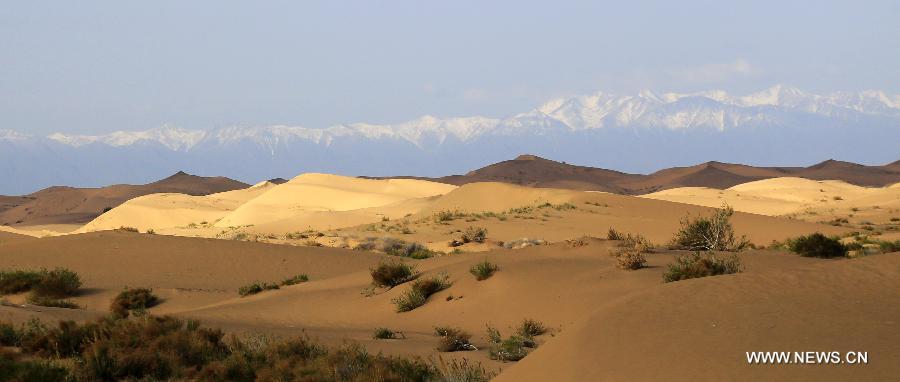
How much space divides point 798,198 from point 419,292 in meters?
54.4

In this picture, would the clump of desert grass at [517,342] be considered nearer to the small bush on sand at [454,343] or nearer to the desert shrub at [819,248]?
the small bush on sand at [454,343]

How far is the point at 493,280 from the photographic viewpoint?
1619 centimetres

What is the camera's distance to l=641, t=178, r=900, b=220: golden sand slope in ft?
156

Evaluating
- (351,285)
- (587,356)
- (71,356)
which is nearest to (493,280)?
(351,285)

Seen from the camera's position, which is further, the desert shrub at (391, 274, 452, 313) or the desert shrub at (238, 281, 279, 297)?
the desert shrub at (238, 281, 279, 297)

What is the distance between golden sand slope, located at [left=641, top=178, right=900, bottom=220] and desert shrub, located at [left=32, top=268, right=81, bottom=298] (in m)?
34.0

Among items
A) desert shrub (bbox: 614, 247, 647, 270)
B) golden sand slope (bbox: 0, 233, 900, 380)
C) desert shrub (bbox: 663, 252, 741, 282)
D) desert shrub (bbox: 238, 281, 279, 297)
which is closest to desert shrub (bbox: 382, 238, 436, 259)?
golden sand slope (bbox: 0, 233, 900, 380)

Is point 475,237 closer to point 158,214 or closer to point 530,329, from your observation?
point 530,329

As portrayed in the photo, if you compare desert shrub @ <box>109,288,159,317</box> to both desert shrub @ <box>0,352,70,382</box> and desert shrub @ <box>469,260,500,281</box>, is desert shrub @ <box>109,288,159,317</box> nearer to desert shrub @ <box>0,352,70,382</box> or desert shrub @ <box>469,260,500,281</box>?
desert shrub @ <box>469,260,500,281</box>

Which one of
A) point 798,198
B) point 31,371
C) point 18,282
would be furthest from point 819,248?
point 798,198

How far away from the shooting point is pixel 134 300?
19.3m

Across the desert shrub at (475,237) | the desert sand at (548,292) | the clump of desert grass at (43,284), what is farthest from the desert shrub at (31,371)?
the desert shrub at (475,237)

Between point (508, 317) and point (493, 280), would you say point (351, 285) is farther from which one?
point (508, 317)

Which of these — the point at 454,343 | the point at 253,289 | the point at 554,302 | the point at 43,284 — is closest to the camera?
the point at 454,343
